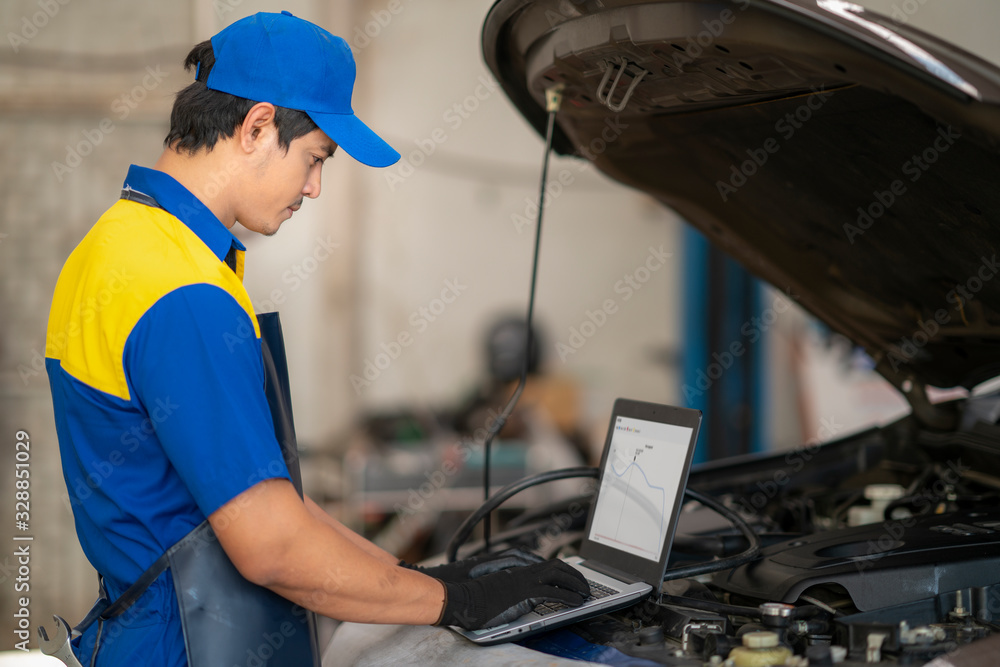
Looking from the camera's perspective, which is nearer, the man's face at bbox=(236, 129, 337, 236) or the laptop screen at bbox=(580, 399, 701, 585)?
the man's face at bbox=(236, 129, 337, 236)

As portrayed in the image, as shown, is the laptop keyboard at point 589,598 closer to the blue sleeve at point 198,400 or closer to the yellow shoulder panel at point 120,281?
the blue sleeve at point 198,400

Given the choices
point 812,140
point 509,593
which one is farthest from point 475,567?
point 812,140

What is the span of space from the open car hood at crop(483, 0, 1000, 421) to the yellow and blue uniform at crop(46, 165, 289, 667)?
0.65 metres

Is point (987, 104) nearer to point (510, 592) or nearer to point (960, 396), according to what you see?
point (510, 592)

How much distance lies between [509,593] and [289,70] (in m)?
0.78

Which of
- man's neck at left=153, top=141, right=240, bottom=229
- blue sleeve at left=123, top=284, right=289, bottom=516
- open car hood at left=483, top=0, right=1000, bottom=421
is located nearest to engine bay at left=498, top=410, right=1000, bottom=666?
open car hood at left=483, top=0, right=1000, bottom=421

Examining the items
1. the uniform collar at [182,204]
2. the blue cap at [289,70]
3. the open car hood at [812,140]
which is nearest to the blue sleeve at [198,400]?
the uniform collar at [182,204]

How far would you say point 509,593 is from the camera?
46.1 inches

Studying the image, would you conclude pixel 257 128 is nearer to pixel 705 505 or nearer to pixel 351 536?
pixel 351 536

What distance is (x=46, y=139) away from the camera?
12.3ft

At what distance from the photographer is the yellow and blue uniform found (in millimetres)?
971

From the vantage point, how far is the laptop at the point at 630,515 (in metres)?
1.16

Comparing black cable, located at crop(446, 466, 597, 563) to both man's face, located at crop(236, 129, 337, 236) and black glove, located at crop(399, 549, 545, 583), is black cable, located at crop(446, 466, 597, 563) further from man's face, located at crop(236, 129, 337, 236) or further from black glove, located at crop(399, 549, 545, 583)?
man's face, located at crop(236, 129, 337, 236)

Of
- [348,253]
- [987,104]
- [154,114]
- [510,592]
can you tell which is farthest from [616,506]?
[348,253]
